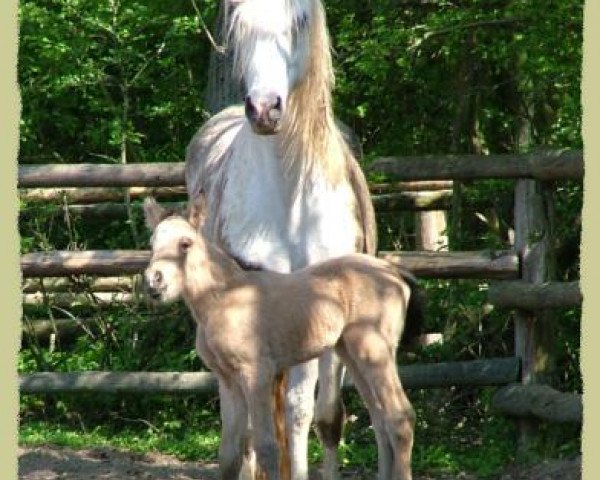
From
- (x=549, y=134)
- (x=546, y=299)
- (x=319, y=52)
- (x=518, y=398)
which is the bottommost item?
(x=518, y=398)

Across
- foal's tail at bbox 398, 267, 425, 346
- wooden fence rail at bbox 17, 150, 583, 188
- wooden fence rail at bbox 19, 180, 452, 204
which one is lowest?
foal's tail at bbox 398, 267, 425, 346

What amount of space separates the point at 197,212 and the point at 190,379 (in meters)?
3.17

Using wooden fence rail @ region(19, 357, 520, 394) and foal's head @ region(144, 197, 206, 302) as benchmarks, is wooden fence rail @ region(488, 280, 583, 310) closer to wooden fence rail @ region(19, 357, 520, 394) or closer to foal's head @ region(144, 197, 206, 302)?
wooden fence rail @ region(19, 357, 520, 394)

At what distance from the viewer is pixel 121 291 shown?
985cm

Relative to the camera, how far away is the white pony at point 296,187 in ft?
19.8

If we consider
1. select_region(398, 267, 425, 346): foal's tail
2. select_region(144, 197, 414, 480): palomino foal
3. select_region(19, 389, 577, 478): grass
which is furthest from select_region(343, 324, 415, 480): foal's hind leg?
select_region(19, 389, 577, 478): grass

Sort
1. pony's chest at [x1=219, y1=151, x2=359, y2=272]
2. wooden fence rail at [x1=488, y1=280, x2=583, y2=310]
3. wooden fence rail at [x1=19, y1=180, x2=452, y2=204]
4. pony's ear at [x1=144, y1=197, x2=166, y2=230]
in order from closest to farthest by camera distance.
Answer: pony's ear at [x1=144, y1=197, x2=166, y2=230] < pony's chest at [x1=219, y1=151, x2=359, y2=272] < wooden fence rail at [x1=488, y1=280, x2=583, y2=310] < wooden fence rail at [x1=19, y1=180, x2=452, y2=204]

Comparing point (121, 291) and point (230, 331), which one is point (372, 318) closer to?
point (230, 331)

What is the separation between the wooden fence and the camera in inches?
319

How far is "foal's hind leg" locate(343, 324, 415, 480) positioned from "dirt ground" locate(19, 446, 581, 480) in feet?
5.63

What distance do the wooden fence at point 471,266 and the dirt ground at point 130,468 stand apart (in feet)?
1.32

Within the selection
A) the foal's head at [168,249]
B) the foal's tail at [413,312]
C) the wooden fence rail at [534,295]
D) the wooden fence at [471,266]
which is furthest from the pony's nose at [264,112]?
the wooden fence rail at [534,295]

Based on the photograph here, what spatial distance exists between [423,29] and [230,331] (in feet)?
12.5

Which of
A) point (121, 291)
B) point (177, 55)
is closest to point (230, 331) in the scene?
point (121, 291)
